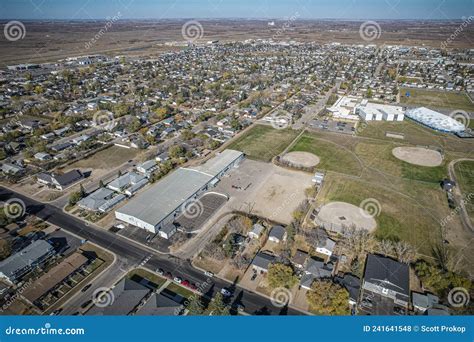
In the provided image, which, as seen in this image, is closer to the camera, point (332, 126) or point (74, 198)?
point (74, 198)

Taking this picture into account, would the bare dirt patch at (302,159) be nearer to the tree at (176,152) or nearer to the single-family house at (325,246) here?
the tree at (176,152)

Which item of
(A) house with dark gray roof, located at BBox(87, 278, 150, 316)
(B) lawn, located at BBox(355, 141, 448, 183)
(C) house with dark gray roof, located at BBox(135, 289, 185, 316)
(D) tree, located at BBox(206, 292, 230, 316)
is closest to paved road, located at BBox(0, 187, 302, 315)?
(D) tree, located at BBox(206, 292, 230, 316)

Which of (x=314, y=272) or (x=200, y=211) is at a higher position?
(x=314, y=272)

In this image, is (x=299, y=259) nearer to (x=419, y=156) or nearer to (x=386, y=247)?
(x=386, y=247)

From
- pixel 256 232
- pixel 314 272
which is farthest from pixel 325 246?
pixel 256 232

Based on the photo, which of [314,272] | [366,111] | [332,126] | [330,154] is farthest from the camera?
[366,111]

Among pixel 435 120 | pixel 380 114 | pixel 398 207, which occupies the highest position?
pixel 380 114

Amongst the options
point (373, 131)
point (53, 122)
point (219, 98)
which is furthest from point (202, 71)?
point (373, 131)

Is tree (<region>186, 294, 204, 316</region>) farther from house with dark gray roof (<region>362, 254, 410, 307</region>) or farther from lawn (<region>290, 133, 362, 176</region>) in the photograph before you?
lawn (<region>290, 133, 362, 176</region>)
